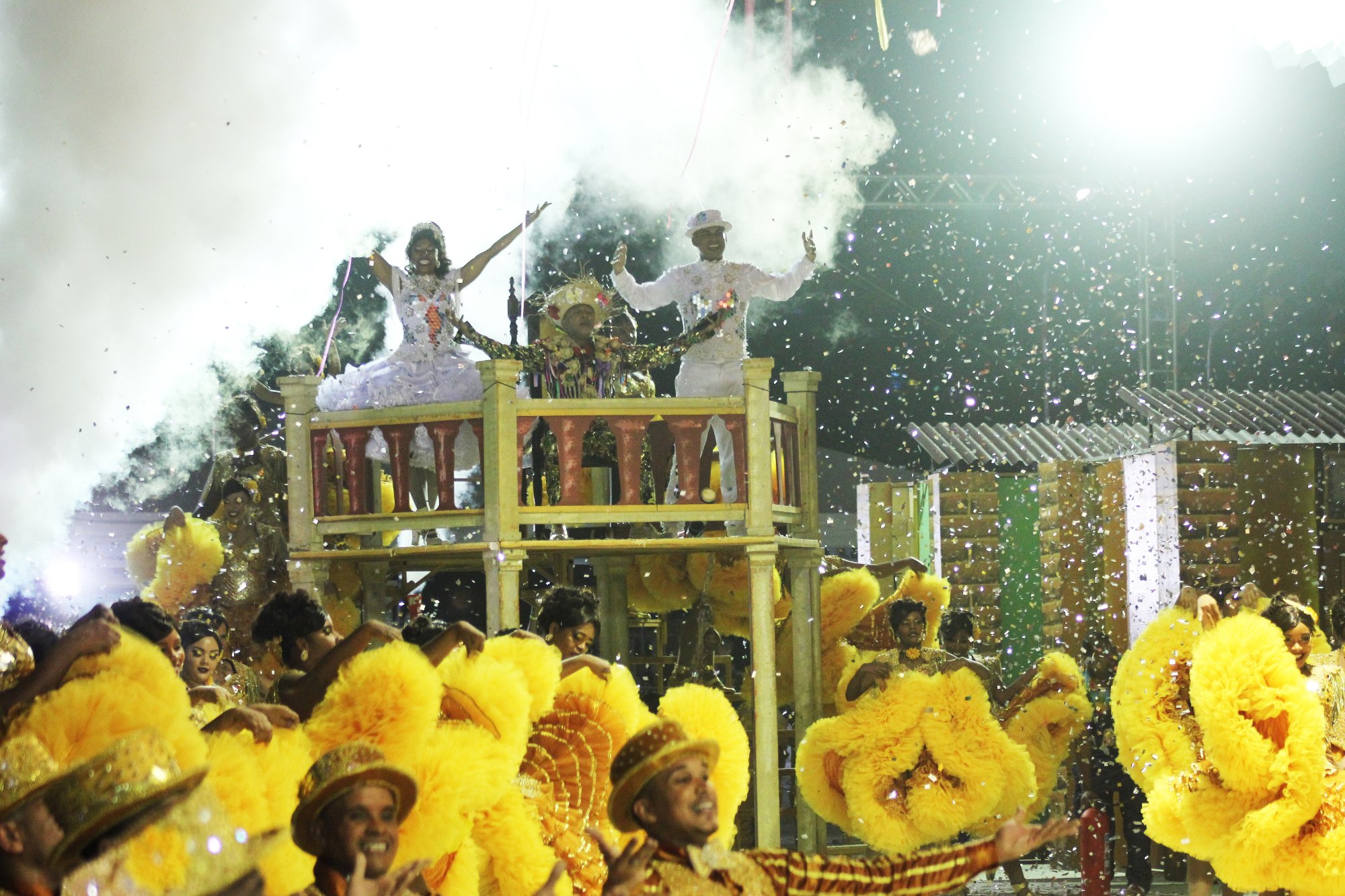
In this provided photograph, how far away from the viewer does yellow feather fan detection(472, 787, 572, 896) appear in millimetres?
4152

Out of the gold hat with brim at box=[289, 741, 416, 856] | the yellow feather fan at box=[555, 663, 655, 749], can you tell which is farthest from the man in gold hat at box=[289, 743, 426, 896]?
the yellow feather fan at box=[555, 663, 655, 749]

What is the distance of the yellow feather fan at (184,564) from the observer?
8148mm

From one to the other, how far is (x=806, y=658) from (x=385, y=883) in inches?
223

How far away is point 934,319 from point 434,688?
34.1ft

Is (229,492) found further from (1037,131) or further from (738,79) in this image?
(1037,131)

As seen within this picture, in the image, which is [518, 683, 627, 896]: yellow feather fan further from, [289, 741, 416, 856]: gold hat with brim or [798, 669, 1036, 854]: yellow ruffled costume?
[798, 669, 1036, 854]: yellow ruffled costume

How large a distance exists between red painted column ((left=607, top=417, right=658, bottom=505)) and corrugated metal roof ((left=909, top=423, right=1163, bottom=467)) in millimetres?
4444

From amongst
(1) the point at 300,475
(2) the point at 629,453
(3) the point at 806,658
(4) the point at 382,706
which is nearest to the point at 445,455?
(1) the point at 300,475

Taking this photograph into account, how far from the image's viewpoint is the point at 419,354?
817cm

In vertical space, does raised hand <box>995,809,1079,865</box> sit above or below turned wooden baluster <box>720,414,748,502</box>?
below

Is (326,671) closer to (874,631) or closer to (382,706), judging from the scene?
(382,706)

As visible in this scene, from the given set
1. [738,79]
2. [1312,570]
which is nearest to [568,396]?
[1312,570]

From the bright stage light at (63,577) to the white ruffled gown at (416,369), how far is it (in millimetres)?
5622

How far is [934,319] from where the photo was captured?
44.2 feet
